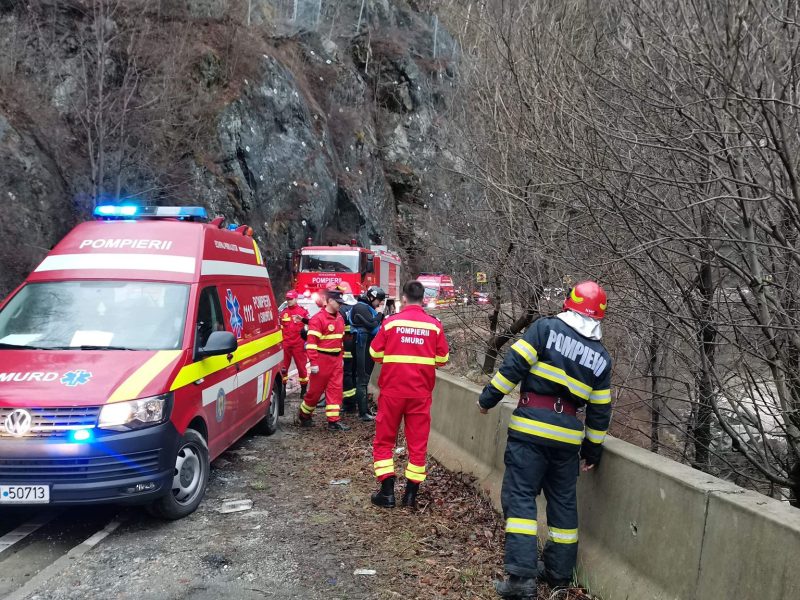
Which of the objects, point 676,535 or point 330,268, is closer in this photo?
point 676,535

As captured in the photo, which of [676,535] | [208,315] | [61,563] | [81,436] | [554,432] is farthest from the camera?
[208,315]

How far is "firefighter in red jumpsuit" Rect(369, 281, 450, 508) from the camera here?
17.0ft

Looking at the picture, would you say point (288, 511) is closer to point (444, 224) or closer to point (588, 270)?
point (588, 270)

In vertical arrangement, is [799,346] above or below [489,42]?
below

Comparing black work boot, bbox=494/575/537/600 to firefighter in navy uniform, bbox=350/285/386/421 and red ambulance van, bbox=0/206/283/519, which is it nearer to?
red ambulance van, bbox=0/206/283/519

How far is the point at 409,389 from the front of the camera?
5160mm

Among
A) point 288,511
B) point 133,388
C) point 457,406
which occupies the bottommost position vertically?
point 288,511

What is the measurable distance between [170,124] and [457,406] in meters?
16.3

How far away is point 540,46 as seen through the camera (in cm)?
640

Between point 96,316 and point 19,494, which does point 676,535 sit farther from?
point 96,316

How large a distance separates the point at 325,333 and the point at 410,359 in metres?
2.97

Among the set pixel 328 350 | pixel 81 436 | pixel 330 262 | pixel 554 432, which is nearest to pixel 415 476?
pixel 554 432

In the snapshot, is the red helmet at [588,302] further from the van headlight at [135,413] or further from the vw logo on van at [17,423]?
the vw logo on van at [17,423]

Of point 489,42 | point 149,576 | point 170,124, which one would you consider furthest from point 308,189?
point 149,576
